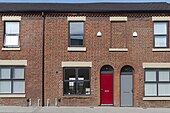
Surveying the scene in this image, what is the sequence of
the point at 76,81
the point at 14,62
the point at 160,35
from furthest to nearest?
the point at 160,35 < the point at 76,81 < the point at 14,62

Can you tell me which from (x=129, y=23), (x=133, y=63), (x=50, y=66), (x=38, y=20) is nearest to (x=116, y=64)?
(x=133, y=63)

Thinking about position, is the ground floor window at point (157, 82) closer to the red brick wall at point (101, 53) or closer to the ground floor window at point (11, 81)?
the red brick wall at point (101, 53)

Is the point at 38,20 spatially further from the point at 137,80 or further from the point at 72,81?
the point at 137,80

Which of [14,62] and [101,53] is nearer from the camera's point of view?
[14,62]

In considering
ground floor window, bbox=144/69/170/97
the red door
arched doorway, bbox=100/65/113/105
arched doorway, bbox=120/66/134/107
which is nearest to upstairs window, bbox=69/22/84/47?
arched doorway, bbox=100/65/113/105

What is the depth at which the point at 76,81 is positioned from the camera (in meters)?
24.1

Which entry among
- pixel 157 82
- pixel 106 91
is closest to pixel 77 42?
pixel 106 91

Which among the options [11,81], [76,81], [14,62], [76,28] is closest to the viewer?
[14,62]

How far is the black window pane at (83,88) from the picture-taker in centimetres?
2409

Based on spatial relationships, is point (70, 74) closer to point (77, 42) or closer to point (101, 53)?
point (77, 42)

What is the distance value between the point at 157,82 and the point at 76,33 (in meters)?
6.60

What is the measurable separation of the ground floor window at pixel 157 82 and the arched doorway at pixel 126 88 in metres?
1.04

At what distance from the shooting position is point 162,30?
2425cm

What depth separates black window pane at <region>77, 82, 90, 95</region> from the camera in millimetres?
24094
